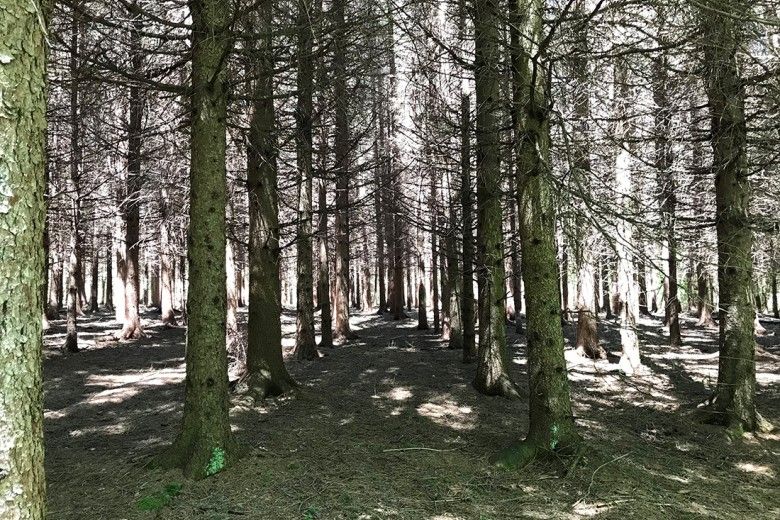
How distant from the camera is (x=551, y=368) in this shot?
5.23 metres

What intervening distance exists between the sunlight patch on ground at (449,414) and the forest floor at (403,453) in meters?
0.05

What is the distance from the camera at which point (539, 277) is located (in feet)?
17.5

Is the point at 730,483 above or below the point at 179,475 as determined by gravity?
below

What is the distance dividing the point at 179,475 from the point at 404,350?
9.96 metres

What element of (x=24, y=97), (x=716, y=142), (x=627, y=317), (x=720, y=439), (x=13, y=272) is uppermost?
(x=716, y=142)

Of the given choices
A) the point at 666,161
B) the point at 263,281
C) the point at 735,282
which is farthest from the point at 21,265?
the point at 666,161

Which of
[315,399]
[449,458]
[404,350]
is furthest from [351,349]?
[449,458]

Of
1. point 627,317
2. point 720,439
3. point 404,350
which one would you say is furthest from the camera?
point 404,350

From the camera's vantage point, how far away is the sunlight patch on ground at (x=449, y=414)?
23.1 ft

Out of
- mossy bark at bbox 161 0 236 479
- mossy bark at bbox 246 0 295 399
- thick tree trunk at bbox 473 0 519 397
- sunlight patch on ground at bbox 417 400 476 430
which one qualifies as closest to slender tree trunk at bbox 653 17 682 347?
thick tree trunk at bbox 473 0 519 397

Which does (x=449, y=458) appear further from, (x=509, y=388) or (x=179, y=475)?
(x=509, y=388)

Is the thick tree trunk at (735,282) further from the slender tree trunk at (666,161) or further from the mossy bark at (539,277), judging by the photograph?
the mossy bark at (539,277)

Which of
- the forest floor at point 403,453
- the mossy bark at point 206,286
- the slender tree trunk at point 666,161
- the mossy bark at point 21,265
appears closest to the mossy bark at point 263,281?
the forest floor at point 403,453

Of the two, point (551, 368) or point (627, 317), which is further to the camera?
point (627, 317)
